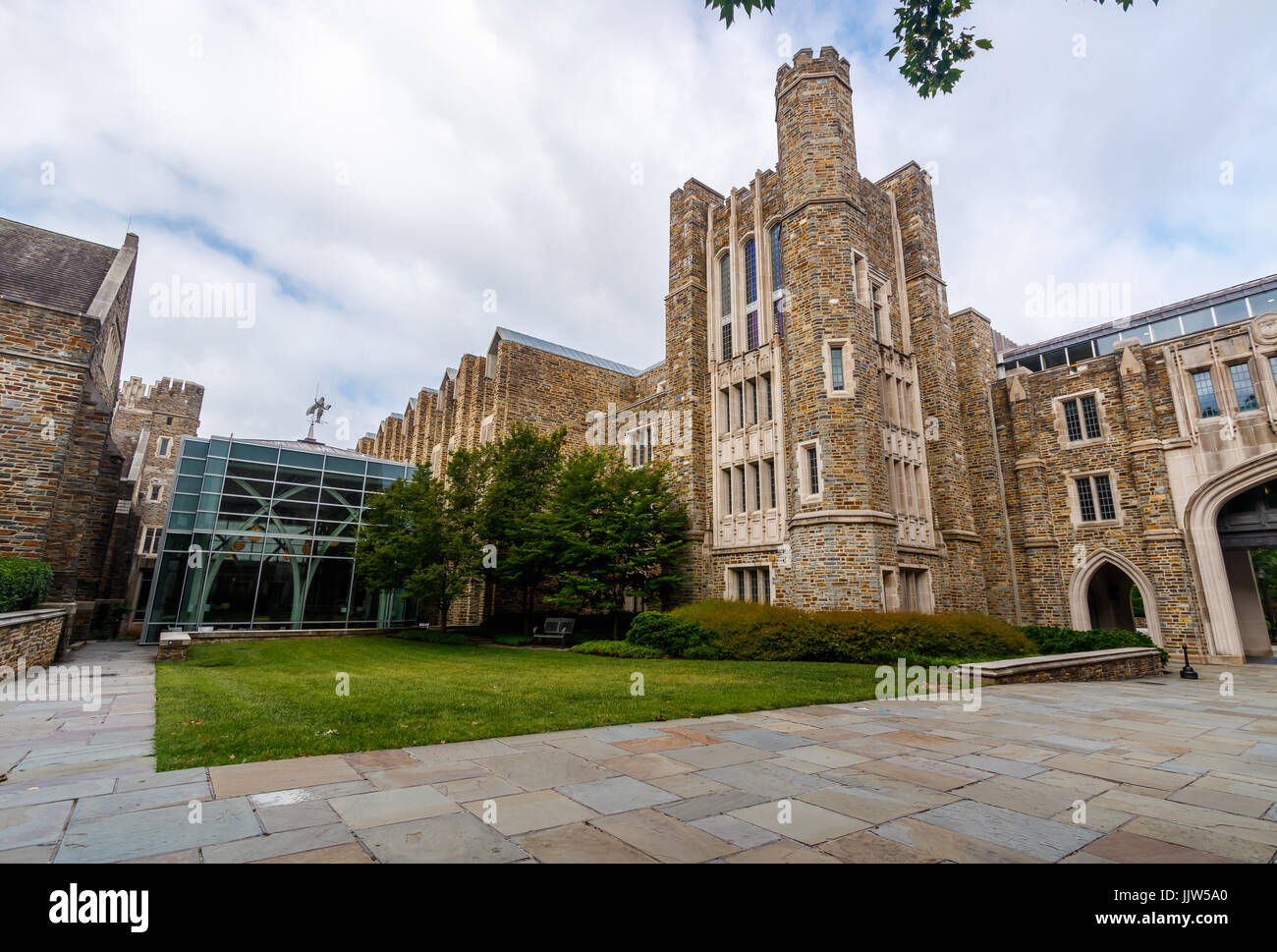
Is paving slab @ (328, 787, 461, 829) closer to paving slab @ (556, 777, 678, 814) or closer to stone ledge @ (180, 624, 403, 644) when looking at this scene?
paving slab @ (556, 777, 678, 814)

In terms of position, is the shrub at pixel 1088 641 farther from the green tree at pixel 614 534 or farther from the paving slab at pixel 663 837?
the paving slab at pixel 663 837

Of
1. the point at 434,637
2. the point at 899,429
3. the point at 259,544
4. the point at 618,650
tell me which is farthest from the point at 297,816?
the point at 259,544

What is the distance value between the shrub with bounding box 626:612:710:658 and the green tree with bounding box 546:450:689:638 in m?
2.37

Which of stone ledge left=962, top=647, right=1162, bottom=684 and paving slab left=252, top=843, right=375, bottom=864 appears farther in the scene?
stone ledge left=962, top=647, right=1162, bottom=684

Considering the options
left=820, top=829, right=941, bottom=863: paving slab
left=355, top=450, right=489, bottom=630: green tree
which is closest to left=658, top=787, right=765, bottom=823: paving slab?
left=820, top=829, right=941, bottom=863: paving slab

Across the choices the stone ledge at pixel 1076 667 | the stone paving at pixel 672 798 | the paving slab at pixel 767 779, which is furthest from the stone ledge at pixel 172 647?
the stone ledge at pixel 1076 667

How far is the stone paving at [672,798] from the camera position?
10.1 feet

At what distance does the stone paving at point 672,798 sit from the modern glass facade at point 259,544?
19.0 m

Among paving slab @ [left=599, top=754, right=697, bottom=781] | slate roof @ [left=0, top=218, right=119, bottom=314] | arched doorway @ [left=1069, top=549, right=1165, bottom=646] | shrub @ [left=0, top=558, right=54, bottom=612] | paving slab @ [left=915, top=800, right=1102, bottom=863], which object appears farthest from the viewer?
arched doorway @ [left=1069, top=549, right=1165, bottom=646]

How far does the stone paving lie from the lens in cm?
308

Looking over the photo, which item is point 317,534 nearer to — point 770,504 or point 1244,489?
point 770,504

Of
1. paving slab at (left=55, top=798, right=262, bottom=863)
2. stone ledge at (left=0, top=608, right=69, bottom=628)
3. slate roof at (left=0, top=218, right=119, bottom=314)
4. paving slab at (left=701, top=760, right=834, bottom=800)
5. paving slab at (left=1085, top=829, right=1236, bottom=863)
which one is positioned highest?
slate roof at (left=0, top=218, right=119, bottom=314)
